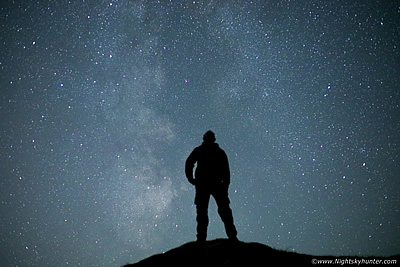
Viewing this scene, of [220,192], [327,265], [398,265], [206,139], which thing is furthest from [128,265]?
[398,265]

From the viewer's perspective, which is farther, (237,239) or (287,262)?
(237,239)

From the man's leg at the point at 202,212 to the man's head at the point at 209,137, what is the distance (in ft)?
4.36

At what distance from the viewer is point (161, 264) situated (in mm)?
5516

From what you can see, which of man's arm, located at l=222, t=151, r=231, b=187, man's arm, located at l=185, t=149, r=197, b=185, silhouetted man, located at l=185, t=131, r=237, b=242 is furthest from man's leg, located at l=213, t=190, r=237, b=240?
man's arm, located at l=185, t=149, r=197, b=185

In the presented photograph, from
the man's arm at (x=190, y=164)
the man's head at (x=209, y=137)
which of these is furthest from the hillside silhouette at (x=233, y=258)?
the man's head at (x=209, y=137)

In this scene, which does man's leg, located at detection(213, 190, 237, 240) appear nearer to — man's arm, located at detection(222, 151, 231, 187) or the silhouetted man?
the silhouetted man

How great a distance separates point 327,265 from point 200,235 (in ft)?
9.18

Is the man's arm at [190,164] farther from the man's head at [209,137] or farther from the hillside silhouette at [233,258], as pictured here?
the hillside silhouette at [233,258]

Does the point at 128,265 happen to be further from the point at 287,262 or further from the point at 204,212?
the point at 287,262

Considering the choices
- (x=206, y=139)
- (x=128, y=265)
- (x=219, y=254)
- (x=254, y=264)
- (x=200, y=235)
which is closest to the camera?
(x=254, y=264)

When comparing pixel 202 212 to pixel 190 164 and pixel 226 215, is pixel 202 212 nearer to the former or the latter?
pixel 226 215

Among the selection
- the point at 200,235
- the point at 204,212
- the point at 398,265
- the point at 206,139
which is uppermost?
the point at 206,139

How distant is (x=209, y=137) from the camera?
593cm

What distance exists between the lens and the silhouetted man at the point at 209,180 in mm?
5387
